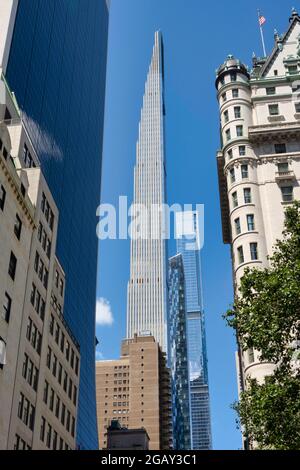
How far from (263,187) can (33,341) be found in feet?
105

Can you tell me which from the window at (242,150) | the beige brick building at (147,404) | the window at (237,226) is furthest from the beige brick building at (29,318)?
the beige brick building at (147,404)

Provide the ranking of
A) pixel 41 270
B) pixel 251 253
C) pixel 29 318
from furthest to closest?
pixel 251 253 → pixel 41 270 → pixel 29 318

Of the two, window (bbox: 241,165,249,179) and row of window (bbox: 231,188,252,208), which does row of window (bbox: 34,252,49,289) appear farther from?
window (bbox: 241,165,249,179)

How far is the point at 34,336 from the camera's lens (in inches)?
2152

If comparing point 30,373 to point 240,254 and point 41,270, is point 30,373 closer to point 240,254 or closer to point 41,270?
point 41,270

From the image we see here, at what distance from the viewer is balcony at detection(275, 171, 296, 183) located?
69088 millimetres

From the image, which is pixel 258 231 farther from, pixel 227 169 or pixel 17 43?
pixel 17 43

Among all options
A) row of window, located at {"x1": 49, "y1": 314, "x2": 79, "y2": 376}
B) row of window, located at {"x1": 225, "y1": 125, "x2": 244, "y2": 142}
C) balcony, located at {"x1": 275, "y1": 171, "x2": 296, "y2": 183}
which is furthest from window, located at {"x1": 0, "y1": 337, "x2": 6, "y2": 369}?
row of window, located at {"x1": 225, "y1": 125, "x2": 244, "y2": 142}

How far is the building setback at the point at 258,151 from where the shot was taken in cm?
6562

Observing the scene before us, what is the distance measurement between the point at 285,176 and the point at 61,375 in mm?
33746

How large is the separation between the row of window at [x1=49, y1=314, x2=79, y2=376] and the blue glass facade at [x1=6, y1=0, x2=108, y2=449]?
53787 mm

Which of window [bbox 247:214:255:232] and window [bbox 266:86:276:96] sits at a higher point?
window [bbox 266:86:276:96]

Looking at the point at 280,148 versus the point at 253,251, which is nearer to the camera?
the point at 253,251

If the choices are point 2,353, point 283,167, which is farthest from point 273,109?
point 2,353
